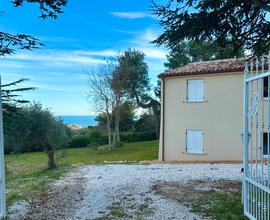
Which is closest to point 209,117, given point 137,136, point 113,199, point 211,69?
point 211,69

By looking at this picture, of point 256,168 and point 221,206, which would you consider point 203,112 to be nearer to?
point 221,206

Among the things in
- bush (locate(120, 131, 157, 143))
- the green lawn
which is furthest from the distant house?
bush (locate(120, 131, 157, 143))

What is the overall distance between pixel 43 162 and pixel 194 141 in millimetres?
9332

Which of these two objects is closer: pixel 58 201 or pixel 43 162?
pixel 58 201

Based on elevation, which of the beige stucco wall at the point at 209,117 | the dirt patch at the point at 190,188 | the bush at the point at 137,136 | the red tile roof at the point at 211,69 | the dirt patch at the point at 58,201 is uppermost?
the red tile roof at the point at 211,69

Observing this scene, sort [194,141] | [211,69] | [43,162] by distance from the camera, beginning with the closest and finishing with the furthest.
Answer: [211,69] → [194,141] → [43,162]

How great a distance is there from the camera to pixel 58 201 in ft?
22.3

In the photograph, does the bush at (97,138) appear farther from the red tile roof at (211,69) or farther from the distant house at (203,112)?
the red tile roof at (211,69)

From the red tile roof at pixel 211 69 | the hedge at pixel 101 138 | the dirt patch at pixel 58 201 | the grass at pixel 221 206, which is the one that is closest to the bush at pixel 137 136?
the hedge at pixel 101 138

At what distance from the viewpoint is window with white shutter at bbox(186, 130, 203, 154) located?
18.8 m

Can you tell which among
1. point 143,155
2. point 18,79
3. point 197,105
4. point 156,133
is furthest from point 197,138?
point 156,133

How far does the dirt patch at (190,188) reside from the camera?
22.5 feet

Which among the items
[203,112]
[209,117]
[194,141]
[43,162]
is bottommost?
[43,162]

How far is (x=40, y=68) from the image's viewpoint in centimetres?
1797
